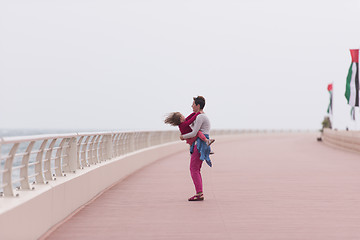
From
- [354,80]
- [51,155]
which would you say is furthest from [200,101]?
[354,80]

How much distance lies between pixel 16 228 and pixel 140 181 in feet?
36.1

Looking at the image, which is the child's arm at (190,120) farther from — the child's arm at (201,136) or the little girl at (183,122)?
the child's arm at (201,136)

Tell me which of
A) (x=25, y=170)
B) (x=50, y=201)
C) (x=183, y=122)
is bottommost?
(x=50, y=201)

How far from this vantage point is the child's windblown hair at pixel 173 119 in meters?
13.2

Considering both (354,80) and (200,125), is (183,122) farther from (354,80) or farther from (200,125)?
(354,80)

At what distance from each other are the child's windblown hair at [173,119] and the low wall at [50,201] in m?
1.94

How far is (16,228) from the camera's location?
26.3 ft

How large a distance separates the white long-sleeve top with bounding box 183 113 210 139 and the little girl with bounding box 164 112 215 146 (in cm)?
10

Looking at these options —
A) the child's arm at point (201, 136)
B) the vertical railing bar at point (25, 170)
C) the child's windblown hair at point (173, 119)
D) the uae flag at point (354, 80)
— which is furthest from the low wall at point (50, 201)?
the uae flag at point (354, 80)

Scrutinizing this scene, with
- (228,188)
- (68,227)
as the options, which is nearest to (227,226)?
(68,227)

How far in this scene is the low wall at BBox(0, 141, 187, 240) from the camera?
799cm

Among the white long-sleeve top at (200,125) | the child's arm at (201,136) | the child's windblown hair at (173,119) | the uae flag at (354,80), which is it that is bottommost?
the uae flag at (354,80)

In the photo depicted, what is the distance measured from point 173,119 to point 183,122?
32 cm

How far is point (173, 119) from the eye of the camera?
13.3 meters
